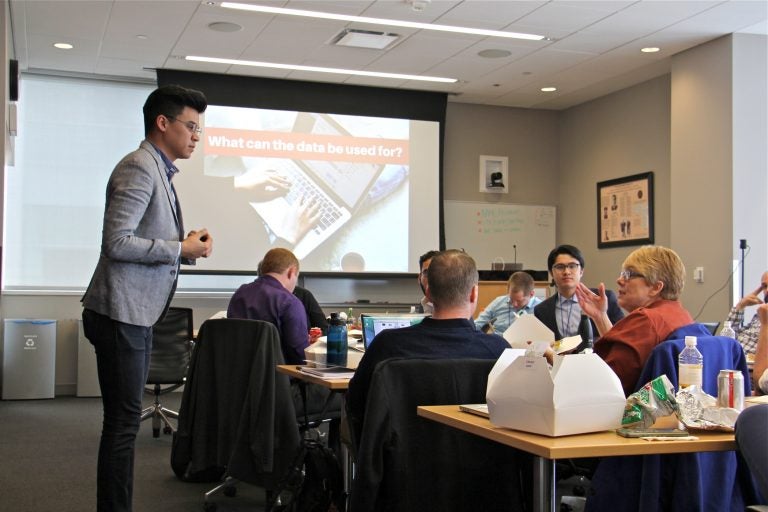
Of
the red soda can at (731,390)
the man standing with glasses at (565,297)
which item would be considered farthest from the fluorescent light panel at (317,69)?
the red soda can at (731,390)

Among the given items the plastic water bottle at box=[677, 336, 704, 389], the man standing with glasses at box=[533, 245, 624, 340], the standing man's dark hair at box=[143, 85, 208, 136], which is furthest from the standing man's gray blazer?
the man standing with glasses at box=[533, 245, 624, 340]

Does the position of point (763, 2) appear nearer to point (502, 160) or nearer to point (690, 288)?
point (690, 288)

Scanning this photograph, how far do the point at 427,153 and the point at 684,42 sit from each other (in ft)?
9.47

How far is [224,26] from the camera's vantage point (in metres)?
6.87

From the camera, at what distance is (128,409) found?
104 inches

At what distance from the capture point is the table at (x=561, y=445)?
176 cm

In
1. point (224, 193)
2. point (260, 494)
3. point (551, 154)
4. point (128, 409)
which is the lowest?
point (260, 494)

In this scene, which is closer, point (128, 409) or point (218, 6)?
point (128, 409)

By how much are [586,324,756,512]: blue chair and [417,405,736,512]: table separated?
6.4 inches

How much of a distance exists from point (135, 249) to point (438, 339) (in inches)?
38.1

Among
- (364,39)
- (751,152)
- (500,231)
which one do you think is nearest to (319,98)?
(364,39)

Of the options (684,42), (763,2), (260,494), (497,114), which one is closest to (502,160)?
(497,114)

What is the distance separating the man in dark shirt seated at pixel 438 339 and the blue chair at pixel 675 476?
1.53 feet

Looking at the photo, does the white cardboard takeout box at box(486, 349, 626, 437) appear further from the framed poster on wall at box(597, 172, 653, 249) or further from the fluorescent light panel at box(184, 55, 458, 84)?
the framed poster on wall at box(597, 172, 653, 249)
